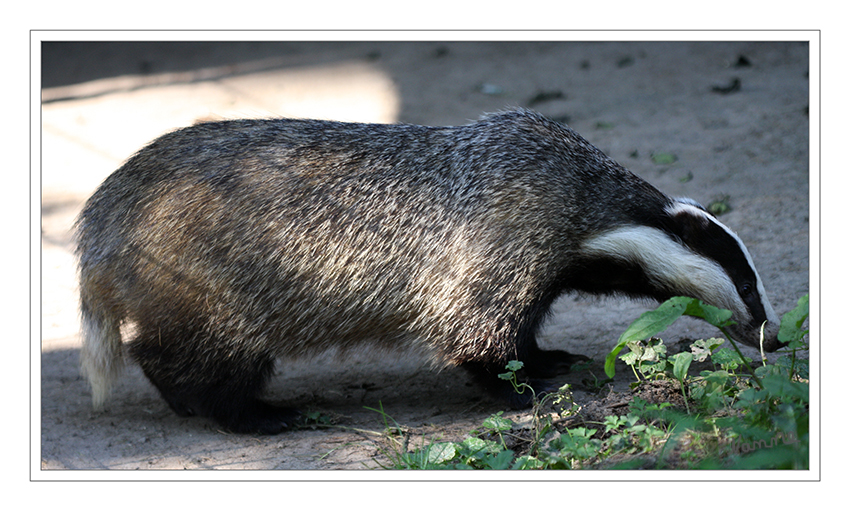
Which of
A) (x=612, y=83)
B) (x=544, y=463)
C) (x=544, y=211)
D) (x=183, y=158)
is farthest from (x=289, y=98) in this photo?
(x=544, y=463)

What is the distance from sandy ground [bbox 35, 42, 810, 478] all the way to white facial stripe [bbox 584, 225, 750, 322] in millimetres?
801

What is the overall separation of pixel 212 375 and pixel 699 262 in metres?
2.75

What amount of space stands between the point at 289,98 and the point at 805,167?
20.6 ft

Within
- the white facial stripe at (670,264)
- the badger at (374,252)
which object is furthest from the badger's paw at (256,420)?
the white facial stripe at (670,264)

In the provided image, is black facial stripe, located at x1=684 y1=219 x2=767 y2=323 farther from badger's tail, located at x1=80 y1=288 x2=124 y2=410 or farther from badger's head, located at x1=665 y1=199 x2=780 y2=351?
badger's tail, located at x1=80 y1=288 x2=124 y2=410

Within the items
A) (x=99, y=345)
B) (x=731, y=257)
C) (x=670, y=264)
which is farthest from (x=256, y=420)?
(x=731, y=257)

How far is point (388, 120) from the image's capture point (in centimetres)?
899

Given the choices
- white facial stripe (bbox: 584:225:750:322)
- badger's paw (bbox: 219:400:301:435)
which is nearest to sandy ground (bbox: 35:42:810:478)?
badger's paw (bbox: 219:400:301:435)

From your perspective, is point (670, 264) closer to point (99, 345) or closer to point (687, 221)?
point (687, 221)

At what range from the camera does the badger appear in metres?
4.04

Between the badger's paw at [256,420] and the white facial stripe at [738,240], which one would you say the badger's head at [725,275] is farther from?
the badger's paw at [256,420]

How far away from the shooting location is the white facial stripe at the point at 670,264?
3.95m

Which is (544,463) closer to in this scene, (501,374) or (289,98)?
(501,374)

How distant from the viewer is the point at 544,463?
3.38 meters
